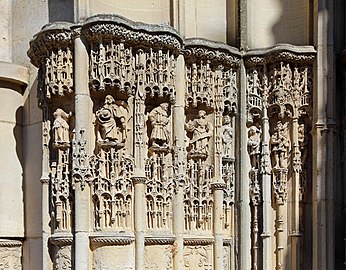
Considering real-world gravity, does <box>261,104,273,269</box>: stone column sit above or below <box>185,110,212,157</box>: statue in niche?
below

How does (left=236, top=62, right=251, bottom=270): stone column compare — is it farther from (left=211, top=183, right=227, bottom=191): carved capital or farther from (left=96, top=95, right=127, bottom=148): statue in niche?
(left=96, top=95, right=127, bottom=148): statue in niche

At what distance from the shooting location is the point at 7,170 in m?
7.30

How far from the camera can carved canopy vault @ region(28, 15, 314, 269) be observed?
650 centimetres

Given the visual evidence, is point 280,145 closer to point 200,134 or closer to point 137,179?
point 200,134

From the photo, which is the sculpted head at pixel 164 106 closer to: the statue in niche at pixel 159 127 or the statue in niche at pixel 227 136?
the statue in niche at pixel 159 127

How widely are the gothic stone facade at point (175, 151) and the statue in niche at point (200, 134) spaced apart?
2cm

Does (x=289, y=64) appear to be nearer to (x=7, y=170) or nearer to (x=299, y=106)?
(x=299, y=106)

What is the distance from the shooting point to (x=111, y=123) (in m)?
6.58

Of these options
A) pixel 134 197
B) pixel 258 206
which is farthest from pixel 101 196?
pixel 258 206

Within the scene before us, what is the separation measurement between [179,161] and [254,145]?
1044mm

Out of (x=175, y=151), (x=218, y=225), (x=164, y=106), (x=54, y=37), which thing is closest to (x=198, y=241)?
(x=218, y=225)

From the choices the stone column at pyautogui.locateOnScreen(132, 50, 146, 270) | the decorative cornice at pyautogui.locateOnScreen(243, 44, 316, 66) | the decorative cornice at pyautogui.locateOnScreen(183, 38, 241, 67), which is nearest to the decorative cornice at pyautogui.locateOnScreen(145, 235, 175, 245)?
the stone column at pyautogui.locateOnScreen(132, 50, 146, 270)

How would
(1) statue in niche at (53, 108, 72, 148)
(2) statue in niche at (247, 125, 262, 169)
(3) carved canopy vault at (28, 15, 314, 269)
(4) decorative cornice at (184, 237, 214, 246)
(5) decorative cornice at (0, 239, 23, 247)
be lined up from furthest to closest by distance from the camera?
(2) statue in niche at (247, 125, 262, 169) < (5) decorative cornice at (0, 239, 23, 247) < (4) decorative cornice at (184, 237, 214, 246) < (1) statue in niche at (53, 108, 72, 148) < (3) carved canopy vault at (28, 15, 314, 269)

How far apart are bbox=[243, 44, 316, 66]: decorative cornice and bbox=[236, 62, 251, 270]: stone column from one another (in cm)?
18
